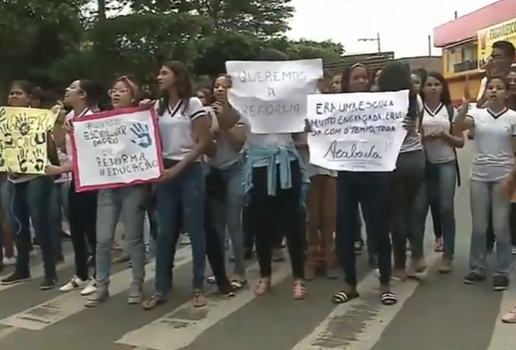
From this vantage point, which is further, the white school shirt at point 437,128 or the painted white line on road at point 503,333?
the white school shirt at point 437,128

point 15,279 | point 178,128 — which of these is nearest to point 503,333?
point 178,128

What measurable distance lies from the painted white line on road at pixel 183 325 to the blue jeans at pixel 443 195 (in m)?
1.86

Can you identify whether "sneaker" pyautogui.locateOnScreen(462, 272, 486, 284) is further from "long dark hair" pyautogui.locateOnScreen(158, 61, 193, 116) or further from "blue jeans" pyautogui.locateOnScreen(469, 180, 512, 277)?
"long dark hair" pyautogui.locateOnScreen(158, 61, 193, 116)

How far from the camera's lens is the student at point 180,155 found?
6184mm

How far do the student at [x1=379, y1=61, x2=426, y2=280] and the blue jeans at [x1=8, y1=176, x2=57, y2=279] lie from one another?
312 cm

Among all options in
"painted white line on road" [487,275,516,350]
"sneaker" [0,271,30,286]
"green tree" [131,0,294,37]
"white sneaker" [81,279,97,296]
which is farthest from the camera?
"green tree" [131,0,294,37]

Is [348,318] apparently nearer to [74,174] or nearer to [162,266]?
[162,266]

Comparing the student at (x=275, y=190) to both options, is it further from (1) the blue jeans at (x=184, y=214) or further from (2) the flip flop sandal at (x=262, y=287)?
(1) the blue jeans at (x=184, y=214)

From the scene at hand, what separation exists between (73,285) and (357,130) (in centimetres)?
295

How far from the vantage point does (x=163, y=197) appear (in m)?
6.32

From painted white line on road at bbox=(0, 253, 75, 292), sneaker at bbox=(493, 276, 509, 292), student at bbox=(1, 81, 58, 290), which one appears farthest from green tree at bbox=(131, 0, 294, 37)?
sneaker at bbox=(493, 276, 509, 292)

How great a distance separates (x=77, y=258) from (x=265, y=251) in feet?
5.92

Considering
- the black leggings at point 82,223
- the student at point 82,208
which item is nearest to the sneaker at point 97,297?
the student at point 82,208

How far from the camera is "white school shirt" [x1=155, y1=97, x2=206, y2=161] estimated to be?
622 centimetres
